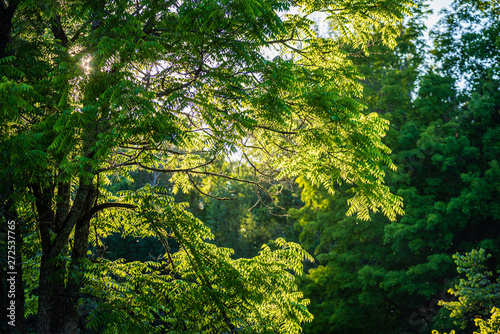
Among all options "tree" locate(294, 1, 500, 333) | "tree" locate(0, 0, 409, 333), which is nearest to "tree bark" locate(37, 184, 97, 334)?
"tree" locate(0, 0, 409, 333)

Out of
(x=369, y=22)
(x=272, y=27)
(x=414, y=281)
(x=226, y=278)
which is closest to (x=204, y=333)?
(x=226, y=278)

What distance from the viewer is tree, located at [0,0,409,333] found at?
4.16m

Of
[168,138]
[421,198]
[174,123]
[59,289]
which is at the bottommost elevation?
[59,289]

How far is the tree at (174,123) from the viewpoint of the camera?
4164mm

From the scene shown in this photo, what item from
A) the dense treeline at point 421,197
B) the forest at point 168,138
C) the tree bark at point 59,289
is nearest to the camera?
the forest at point 168,138

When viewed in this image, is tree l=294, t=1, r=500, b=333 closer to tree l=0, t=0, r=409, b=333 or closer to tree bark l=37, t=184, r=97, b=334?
tree l=0, t=0, r=409, b=333

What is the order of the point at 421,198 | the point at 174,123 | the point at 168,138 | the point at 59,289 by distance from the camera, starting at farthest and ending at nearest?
the point at 421,198 < the point at 59,289 < the point at 174,123 < the point at 168,138

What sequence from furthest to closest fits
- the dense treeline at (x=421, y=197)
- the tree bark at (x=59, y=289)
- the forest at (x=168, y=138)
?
the dense treeline at (x=421, y=197) → the tree bark at (x=59, y=289) → the forest at (x=168, y=138)

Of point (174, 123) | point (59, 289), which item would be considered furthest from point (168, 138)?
point (59, 289)

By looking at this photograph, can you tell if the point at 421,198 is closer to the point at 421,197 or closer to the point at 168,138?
the point at 421,197

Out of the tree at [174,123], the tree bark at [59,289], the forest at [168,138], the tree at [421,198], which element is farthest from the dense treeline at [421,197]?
the tree bark at [59,289]

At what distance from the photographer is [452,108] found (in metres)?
17.8

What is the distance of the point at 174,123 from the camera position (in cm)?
466

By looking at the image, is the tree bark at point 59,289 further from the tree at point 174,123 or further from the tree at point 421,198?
the tree at point 421,198
